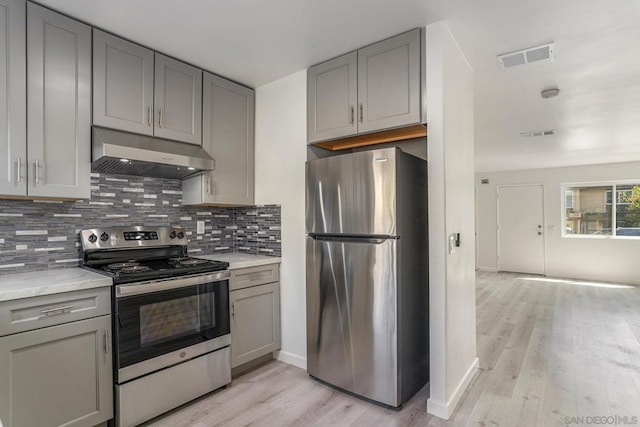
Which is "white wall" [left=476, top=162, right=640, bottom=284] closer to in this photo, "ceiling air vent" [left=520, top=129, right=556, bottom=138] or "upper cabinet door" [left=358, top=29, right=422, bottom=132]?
"ceiling air vent" [left=520, top=129, right=556, bottom=138]

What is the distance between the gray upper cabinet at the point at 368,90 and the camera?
2.18m

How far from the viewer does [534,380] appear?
258 centimetres

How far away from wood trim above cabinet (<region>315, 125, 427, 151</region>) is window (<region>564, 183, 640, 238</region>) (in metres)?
6.29

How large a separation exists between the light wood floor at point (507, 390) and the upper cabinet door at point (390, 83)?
1.85m

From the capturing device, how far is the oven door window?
1915 millimetres

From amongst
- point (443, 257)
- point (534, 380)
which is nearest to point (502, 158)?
point (534, 380)

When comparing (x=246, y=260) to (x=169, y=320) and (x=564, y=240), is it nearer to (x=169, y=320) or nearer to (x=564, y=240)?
(x=169, y=320)

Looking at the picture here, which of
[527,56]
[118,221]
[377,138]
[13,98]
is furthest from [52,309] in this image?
[527,56]

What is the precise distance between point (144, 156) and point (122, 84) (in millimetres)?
502

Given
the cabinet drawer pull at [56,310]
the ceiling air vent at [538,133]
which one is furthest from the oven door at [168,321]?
the ceiling air vent at [538,133]

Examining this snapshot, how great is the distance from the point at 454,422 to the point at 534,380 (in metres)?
0.99

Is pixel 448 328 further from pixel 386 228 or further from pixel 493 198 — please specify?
pixel 493 198

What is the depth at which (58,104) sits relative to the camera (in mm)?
1982

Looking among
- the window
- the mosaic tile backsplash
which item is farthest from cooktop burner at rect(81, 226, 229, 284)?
the window
